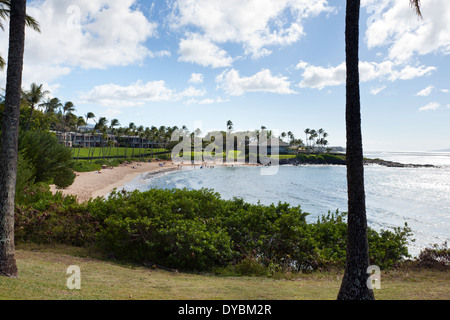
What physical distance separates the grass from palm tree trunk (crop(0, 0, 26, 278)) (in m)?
0.68

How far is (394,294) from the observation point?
6.39m

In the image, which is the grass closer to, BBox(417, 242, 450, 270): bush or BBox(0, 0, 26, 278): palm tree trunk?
BBox(417, 242, 450, 270): bush

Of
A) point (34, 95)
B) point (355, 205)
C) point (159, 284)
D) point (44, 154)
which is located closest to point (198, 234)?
point (159, 284)

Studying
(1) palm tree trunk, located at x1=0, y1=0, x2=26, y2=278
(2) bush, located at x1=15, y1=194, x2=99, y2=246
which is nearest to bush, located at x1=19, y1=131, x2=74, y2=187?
(2) bush, located at x1=15, y1=194, x2=99, y2=246

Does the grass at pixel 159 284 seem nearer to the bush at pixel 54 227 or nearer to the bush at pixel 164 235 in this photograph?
the bush at pixel 164 235

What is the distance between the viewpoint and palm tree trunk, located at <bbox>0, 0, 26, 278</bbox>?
6.61 meters

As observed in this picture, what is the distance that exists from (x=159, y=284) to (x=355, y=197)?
4.93m

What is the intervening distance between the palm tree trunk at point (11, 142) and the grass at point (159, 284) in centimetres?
68

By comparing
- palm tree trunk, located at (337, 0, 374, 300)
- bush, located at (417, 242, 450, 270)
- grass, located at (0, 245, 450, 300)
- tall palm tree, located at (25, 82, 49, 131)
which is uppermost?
tall palm tree, located at (25, 82, 49, 131)

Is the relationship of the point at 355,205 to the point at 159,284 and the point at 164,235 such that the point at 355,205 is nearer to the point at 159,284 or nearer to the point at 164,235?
the point at 159,284

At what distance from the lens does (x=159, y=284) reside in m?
7.15

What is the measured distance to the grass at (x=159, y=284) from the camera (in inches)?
231

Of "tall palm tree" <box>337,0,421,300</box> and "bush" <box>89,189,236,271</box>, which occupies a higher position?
"tall palm tree" <box>337,0,421,300</box>

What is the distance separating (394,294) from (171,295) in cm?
479
